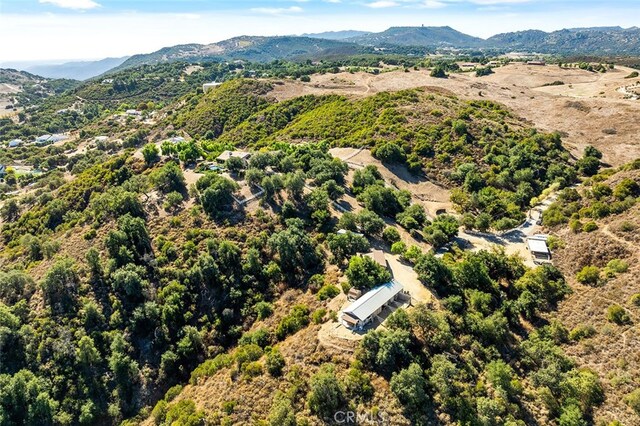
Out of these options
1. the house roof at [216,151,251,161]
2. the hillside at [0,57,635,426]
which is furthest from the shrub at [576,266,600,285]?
the house roof at [216,151,251,161]

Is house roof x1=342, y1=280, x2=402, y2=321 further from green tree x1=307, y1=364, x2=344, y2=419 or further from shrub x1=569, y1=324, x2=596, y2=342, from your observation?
shrub x1=569, y1=324, x2=596, y2=342

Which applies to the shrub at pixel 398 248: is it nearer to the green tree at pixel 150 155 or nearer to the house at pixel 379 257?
the house at pixel 379 257

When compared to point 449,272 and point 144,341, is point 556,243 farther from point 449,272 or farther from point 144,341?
point 144,341

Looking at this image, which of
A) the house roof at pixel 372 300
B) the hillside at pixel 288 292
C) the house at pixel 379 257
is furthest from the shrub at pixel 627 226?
the house roof at pixel 372 300

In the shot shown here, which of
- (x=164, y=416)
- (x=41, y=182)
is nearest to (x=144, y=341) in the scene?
(x=164, y=416)

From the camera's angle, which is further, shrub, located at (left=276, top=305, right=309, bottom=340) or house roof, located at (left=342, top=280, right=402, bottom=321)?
shrub, located at (left=276, top=305, right=309, bottom=340)

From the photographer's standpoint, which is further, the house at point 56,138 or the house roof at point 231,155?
the house at point 56,138
